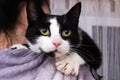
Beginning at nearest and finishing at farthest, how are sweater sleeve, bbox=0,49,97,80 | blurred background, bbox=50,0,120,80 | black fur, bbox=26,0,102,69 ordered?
sweater sleeve, bbox=0,49,97,80 → black fur, bbox=26,0,102,69 → blurred background, bbox=50,0,120,80

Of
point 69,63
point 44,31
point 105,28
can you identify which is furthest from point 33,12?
point 105,28

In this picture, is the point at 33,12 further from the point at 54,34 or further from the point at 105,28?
the point at 105,28

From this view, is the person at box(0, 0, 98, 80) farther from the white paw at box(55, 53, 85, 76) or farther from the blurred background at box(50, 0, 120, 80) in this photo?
the blurred background at box(50, 0, 120, 80)

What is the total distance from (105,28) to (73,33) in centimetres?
91

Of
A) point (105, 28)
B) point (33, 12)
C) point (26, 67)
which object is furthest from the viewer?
point (105, 28)

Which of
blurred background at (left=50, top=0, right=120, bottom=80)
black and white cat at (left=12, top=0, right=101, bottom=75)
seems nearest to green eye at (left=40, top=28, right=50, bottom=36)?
black and white cat at (left=12, top=0, right=101, bottom=75)

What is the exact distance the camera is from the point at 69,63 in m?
0.84

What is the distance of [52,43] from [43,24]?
75 millimetres

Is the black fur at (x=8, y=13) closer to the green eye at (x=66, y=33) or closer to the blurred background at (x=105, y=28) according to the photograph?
the green eye at (x=66, y=33)

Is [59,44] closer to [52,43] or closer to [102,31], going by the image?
[52,43]

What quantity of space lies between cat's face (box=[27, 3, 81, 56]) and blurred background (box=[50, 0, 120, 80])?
0.81 meters

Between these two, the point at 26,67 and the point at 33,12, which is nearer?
the point at 26,67

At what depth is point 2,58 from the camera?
76 centimetres

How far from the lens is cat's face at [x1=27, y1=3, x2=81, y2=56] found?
2.68 feet
